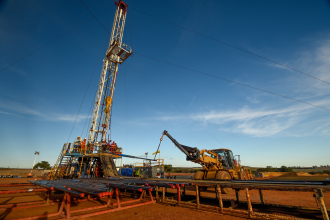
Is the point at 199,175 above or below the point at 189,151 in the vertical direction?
below

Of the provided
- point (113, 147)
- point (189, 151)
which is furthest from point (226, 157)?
point (113, 147)

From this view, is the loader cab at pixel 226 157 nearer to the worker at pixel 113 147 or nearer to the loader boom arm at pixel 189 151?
the loader boom arm at pixel 189 151

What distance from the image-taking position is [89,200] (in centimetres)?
1064

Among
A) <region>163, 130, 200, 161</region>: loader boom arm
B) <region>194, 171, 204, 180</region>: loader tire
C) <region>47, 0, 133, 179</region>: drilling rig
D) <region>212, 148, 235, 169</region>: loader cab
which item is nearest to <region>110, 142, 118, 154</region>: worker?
<region>47, 0, 133, 179</region>: drilling rig

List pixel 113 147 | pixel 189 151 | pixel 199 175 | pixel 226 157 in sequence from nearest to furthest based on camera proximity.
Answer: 1. pixel 189 151
2. pixel 199 175
3. pixel 226 157
4. pixel 113 147

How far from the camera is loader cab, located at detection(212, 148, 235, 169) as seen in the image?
1489 cm

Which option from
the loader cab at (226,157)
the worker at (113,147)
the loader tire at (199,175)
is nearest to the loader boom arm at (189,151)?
the loader tire at (199,175)

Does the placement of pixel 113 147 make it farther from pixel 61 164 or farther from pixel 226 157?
pixel 226 157

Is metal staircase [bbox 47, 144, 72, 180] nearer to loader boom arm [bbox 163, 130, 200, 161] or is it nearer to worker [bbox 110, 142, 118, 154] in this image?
worker [bbox 110, 142, 118, 154]

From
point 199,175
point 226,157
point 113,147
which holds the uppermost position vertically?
point 113,147

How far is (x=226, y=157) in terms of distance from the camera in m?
15.2

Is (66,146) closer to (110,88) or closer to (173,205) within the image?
(110,88)

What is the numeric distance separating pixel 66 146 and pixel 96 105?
9.56 m

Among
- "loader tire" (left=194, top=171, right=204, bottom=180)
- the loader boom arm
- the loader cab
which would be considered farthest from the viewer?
the loader cab
